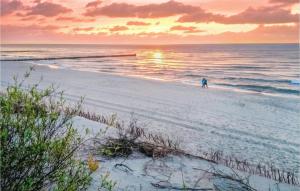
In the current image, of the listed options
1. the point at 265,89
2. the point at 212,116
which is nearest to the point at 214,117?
the point at 212,116

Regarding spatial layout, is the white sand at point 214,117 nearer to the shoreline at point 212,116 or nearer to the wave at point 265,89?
the shoreline at point 212,116

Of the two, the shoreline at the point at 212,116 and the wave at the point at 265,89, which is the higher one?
the shoreline at the point at 212,116

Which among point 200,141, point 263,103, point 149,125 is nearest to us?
point 200,141

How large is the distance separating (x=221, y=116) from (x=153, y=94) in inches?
385

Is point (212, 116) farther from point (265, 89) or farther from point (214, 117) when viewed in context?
point (265, 89)

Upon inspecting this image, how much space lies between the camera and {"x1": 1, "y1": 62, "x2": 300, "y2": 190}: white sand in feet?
54.7

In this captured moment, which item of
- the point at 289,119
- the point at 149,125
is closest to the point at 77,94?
the point at 149,125

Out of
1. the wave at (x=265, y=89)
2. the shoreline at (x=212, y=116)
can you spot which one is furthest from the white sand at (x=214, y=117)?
the wave at (x=265, y=89)

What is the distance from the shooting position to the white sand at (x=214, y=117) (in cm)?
1667

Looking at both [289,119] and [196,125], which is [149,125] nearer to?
[196,125]

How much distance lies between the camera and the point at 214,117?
2353 centimetres

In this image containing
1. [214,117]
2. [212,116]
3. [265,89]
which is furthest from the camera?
[265,89]

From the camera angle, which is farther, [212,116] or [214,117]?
[212,116]

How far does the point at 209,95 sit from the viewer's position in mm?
33844
